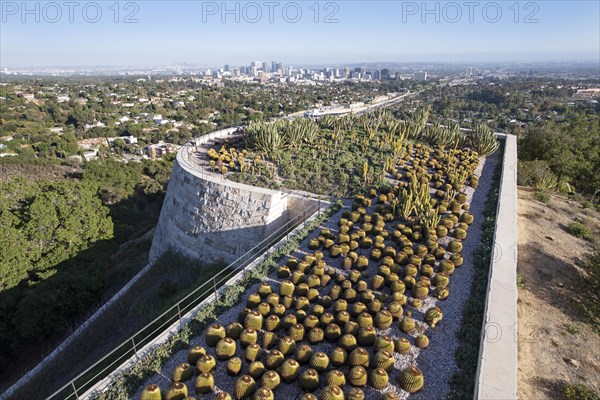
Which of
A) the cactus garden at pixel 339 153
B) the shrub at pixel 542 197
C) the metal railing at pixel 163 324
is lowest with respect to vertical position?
the metal railing at pixel 163 324

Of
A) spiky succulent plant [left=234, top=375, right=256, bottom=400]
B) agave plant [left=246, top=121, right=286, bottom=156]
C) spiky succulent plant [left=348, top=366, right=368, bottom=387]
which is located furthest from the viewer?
agave plant [left=246, top=121, right=286, bottom=156]

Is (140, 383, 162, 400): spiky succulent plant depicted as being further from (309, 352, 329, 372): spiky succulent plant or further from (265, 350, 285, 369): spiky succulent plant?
(309, 352, 329, 372): spiky succulent plant

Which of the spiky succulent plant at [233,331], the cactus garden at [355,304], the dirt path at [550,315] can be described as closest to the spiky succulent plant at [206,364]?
the cactus garden at [355,304]

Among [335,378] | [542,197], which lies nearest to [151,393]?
[335,378]

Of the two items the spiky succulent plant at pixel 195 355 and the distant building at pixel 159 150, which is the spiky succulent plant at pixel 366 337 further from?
the distant building at pixel 159 150

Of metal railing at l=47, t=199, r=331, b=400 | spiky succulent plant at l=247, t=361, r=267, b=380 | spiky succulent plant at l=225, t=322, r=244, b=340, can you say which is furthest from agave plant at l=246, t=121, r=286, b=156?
spiky succulent plant at l=247, t=361, r=267, b=380

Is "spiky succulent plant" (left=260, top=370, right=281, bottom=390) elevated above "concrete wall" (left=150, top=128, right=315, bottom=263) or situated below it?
below

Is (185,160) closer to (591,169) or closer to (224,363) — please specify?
(224,363)
